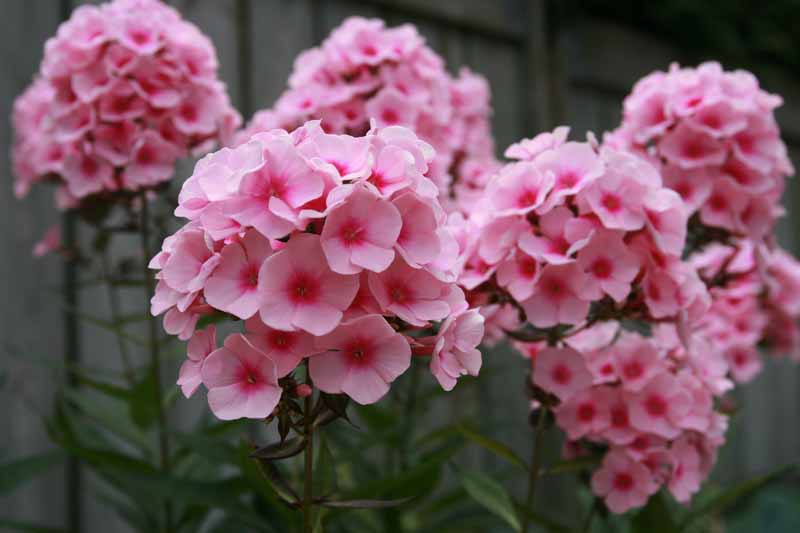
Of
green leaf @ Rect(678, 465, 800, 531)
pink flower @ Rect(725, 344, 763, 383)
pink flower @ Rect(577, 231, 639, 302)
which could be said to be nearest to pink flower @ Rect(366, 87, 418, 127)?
pink flower @ Rect(577, 231, 639, 302)

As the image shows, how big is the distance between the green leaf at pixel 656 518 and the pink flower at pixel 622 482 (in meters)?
0.08

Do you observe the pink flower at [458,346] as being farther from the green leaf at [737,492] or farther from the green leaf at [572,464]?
the green leaf at [737,492]

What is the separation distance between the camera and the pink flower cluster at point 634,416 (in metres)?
1.15

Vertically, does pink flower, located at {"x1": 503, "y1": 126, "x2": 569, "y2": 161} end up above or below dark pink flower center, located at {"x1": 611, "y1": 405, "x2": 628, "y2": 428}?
above

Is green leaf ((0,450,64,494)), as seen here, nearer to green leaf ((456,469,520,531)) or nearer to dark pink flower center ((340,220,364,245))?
green leaf ((456,469,520,531))

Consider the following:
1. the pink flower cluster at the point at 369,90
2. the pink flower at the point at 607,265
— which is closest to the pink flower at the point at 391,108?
the pink flower cluster at the point at 369,90

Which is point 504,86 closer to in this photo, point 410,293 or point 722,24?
point 722,24

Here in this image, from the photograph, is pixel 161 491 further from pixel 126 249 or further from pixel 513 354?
pixel 513 354

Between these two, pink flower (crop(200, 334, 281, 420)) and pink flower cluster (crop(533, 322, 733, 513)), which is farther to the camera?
pink flower cluster (crop(533, 322, 733, 513))

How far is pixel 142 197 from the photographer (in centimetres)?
151

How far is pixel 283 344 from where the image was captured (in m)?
0.77

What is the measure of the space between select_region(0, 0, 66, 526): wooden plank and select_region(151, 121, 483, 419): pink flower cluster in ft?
3.66

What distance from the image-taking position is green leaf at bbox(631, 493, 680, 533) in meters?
1.26

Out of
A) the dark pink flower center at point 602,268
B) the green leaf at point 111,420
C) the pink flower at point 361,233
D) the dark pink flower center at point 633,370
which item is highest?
the pink flower at point 361,233
